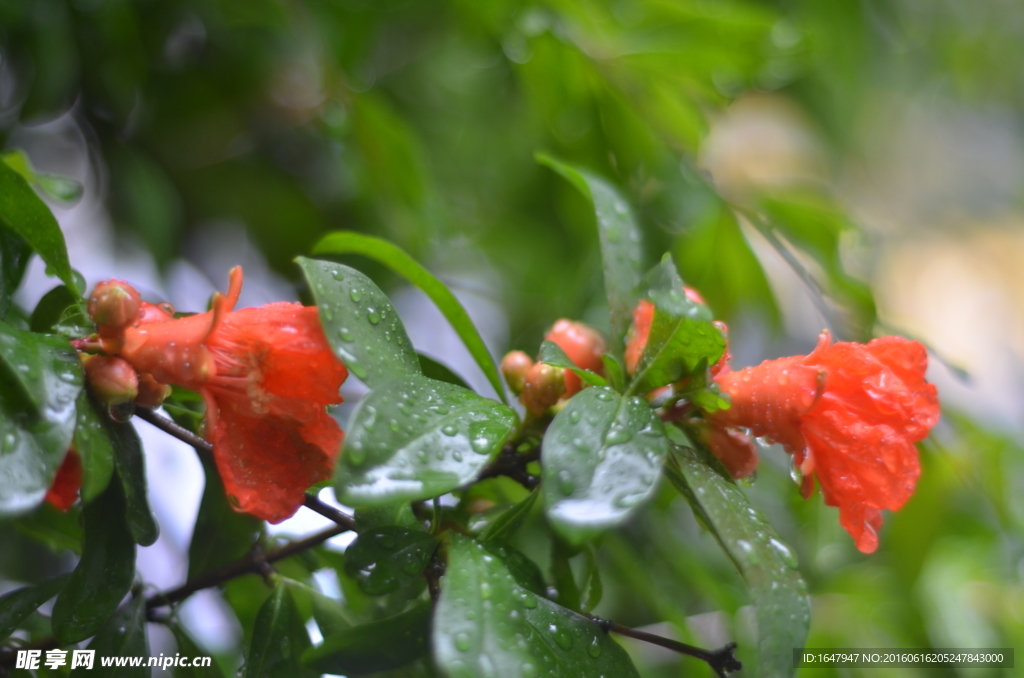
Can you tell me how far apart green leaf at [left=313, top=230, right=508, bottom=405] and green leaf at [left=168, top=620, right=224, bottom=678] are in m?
0.28

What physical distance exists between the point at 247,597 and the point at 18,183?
36 cm

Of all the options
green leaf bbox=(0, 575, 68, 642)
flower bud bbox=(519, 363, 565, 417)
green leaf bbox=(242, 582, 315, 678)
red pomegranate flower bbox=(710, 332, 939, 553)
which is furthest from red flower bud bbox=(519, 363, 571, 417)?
green leaf bbox=(0, 575, 68, 642)

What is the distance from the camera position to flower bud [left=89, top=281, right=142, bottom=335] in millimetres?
432

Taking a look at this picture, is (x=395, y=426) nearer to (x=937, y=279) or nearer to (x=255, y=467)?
(x=255, y=467)

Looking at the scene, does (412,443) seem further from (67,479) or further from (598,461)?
(67,479)

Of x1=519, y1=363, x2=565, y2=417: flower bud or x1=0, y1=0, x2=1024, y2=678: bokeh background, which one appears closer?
x1=519, y1=363, x2=565, y2=417: flower bud

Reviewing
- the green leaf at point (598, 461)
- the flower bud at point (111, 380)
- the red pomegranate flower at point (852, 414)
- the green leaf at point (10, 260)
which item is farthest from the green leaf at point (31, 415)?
the red pomegranate flower at point (852, 414)

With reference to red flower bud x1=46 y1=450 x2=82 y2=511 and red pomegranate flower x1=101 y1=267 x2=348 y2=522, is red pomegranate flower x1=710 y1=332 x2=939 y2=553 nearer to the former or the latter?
red pomegranate flower x1=101 y1=267 x2=348 y2=522

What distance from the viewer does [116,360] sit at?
1.42 ft

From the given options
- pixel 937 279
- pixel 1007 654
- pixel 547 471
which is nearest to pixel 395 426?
pixel 547 471

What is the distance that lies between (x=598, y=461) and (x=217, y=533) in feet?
1.16

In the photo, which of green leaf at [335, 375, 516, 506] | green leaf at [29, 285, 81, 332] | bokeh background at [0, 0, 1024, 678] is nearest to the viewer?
green leaf at [335, 375, 516, 506]

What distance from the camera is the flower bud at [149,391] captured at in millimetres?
443

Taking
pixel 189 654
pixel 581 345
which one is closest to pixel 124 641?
pixel 189 654
